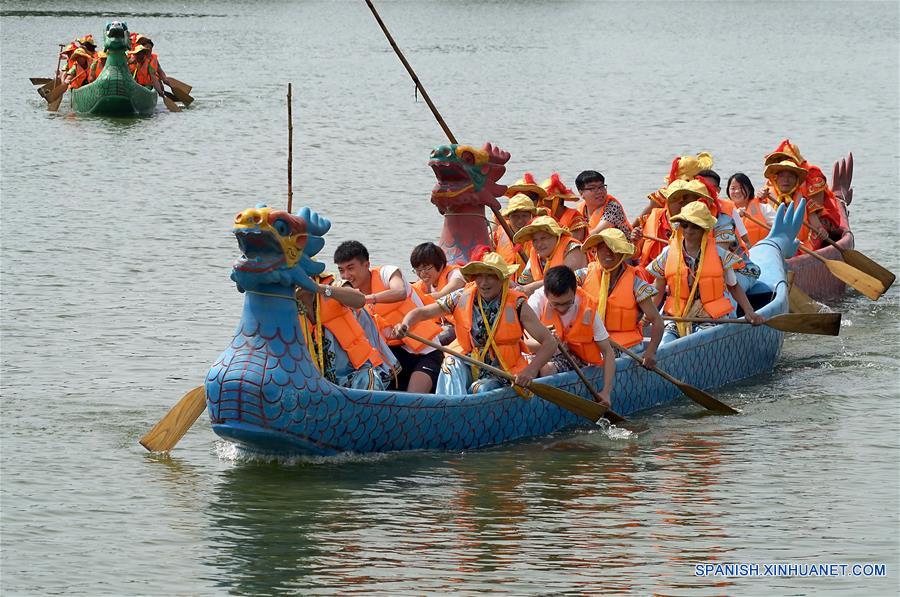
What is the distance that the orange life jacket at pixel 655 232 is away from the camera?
14.3 m

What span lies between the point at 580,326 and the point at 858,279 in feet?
18.7

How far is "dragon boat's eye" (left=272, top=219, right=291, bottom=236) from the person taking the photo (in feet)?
31.1

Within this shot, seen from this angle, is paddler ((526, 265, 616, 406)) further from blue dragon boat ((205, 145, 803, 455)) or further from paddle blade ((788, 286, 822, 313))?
paddle blade ((788, 286, 822, 313))

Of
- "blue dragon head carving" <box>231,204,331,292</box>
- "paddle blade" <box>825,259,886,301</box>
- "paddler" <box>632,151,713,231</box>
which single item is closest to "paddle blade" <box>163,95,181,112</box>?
"paddler" <box>632,151,713,231</box>

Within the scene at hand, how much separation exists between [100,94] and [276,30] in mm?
29687

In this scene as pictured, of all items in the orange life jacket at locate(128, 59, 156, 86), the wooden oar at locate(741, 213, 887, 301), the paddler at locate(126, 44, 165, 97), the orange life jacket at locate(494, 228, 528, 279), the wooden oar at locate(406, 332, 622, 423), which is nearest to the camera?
the wooden oar at locate(406, 332, 622, 423)

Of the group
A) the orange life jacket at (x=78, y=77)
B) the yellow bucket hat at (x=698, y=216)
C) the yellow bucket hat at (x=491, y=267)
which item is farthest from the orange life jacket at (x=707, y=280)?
the orange life jacket at (x=78, y=77)

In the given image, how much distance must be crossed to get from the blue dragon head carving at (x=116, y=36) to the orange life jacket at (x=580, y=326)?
58.9 ft

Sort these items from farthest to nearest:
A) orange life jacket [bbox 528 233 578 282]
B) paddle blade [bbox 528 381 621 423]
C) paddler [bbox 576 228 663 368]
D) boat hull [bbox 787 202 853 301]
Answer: boat hull [bbox 787 202 853 301] → orange life jacket [bbox 528 233 578 282] → paddler [bbox 576 228 663 368] → paddle blade [bbox 528 381 621 423]

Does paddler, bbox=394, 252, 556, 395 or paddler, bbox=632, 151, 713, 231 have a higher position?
paddler, bbox=632, 151, 713, 231

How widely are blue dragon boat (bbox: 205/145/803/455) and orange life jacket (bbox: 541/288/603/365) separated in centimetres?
20

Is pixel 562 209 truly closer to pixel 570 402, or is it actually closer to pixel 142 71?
pixel 570 402

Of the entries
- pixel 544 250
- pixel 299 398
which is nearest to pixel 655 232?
pixel 544 250

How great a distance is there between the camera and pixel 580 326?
11.1 metres
